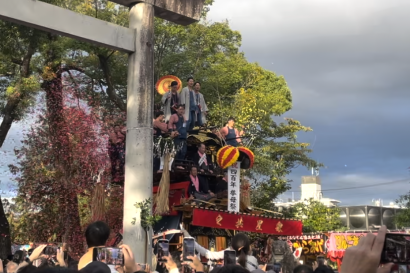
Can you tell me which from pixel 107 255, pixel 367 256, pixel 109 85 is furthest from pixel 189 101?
pixel 367 256

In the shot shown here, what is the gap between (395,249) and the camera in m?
2.31

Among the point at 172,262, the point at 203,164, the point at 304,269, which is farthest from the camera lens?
the point at 203,164

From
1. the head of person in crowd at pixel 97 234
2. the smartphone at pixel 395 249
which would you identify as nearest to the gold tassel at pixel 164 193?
the head of person in crowd at pixel 97 234

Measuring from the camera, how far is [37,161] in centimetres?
1628

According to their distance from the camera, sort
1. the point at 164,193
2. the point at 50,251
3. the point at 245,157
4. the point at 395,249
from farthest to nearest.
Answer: the point at 245,157 → the point at 164,193 → the point at 50,251 → the point at 395,249

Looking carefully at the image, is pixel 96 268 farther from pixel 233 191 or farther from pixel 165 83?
pixel 165 83

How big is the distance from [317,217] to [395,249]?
83.8 feet

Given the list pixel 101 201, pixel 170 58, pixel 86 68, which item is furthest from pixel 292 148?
pixel 101 201

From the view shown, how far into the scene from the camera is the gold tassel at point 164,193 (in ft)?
39.9

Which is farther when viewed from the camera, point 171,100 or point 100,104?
point 100,104

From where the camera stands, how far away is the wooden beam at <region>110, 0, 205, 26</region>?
398 inches

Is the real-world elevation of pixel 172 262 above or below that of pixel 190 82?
below

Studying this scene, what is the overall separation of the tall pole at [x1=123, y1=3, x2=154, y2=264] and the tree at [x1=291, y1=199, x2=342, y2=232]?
58.5ft

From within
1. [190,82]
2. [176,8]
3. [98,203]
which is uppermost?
[176,8]
